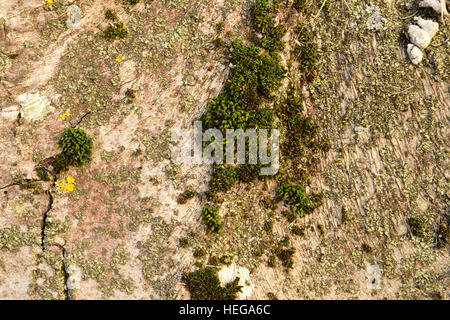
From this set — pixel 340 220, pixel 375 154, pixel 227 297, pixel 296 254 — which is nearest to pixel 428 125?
pixel 375 154

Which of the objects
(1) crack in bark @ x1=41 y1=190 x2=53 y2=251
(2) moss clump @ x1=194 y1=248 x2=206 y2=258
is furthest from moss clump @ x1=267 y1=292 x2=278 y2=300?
(1) crack in bark @ x1=41 y1=190 x2=53 y2=251

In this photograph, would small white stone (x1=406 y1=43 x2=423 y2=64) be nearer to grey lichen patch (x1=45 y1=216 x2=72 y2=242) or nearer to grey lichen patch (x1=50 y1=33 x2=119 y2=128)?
grey lichen patch (x1=50 y1=33 x2=119 y2=128)

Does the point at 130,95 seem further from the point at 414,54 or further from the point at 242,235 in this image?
the point at 414,54

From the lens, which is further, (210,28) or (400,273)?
(210,28)

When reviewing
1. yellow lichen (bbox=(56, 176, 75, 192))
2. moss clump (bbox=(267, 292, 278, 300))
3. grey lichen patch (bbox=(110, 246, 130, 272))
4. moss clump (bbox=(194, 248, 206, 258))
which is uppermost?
yellow lichen (bbox=(56, 176, 75, 192))

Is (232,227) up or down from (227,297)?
up

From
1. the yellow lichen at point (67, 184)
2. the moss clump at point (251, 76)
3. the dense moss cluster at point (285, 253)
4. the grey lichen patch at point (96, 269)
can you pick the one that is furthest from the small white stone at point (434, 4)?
the grey lichen patch at point (96, 269)

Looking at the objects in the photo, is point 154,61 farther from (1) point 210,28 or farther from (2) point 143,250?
(2) point 143,250
